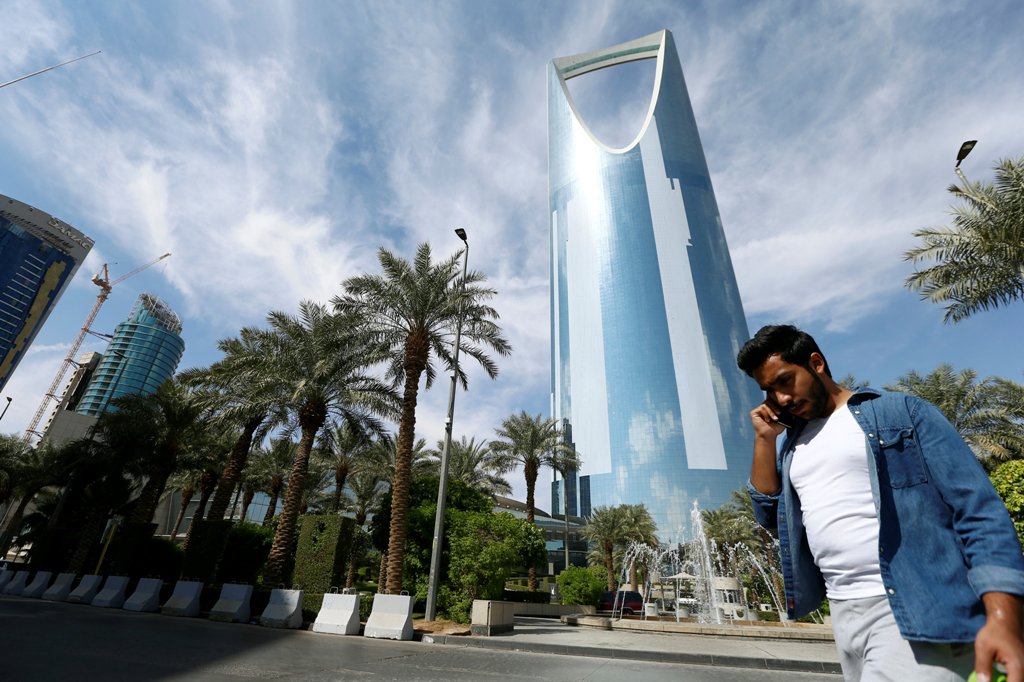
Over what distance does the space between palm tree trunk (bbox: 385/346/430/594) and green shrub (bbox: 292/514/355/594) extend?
1.71 metres

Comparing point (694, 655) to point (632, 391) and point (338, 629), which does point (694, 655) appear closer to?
point (338, 629)

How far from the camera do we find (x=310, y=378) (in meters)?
18.5

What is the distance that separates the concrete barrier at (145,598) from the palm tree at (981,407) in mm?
28649

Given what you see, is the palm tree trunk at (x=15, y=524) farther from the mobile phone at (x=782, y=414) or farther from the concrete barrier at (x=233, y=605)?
the mobile phone at (x=782, y=414)

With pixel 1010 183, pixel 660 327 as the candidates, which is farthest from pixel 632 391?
pixel 1010 183

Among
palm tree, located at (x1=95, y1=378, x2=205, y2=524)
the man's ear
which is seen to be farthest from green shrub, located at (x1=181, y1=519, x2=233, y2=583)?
the man's ear

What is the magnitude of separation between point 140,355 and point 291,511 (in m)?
171

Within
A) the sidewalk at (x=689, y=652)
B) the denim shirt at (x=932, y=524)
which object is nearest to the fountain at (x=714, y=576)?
the sidewalk at (x=689, y=652)

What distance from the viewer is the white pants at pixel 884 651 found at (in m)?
1.33

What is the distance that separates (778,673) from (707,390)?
3416 inches

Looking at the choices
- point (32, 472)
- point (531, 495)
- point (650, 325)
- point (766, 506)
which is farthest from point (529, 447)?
point (650, 325)

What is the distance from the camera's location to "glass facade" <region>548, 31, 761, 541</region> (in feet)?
282

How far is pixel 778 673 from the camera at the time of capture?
806cm

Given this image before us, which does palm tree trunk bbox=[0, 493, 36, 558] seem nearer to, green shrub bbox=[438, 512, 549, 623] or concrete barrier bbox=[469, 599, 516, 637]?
green shrub bbox=[438, 512, 549, 623]
